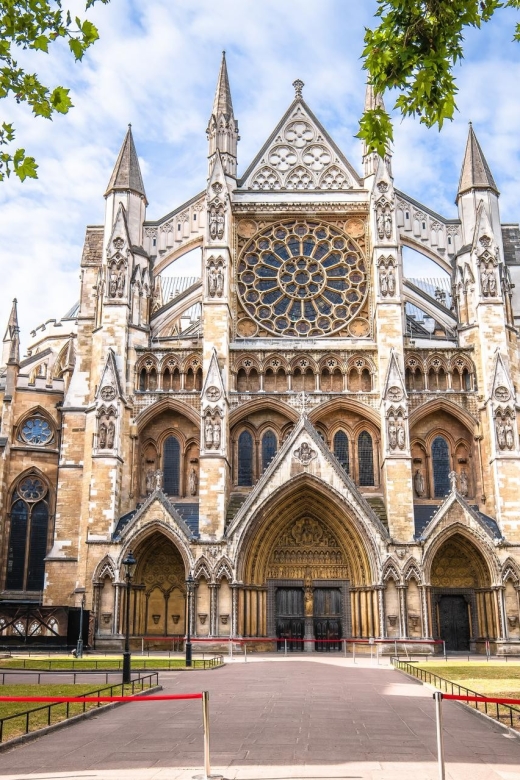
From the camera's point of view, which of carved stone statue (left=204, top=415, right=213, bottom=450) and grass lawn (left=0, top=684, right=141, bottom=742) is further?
carved stone statue (left=204, top=415, right=213, bottom=450)

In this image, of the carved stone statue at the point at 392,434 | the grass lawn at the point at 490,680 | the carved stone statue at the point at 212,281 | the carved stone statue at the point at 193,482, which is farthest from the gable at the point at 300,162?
the grass lawn at the point at 490,680

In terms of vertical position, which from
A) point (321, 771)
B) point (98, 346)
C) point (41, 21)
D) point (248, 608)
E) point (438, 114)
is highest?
point (98, 346)

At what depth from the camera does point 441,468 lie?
36656 millimetres

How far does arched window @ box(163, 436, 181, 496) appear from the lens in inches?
1457

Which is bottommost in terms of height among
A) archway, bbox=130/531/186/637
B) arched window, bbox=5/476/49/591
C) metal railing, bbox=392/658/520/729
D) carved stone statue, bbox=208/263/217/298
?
metal railing, bbox=392/658/520/729

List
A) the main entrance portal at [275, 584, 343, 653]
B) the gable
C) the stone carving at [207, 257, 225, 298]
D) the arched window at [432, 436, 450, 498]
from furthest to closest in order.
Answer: the gable, the stone carving at [207, 257, 225, 298], the arched window at [432, 436, 450, 498], the main entrance portal at [275, 584, 343, 653]

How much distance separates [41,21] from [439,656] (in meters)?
27.5

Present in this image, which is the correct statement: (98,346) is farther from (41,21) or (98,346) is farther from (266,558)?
(41,21)

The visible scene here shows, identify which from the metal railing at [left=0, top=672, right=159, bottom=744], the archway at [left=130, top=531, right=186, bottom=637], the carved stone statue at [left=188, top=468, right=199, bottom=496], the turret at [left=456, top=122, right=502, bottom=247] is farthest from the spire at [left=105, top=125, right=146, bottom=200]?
the metal railing at [left=0, top=672, right=159, bottom=744]

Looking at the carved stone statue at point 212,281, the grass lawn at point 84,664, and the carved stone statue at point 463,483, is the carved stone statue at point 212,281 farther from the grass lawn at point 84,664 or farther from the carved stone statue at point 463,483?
the grass lawn at point 84,664

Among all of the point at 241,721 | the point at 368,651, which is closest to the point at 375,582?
the point at 368,651

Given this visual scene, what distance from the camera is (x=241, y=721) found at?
44.2 feet

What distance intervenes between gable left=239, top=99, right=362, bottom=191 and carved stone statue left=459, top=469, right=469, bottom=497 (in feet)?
48.4

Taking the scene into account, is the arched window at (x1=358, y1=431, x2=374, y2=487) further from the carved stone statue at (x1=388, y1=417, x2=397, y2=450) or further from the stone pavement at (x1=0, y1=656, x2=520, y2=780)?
the stone pavement at (x1=0, y1=656, x2=520, y2=780)
